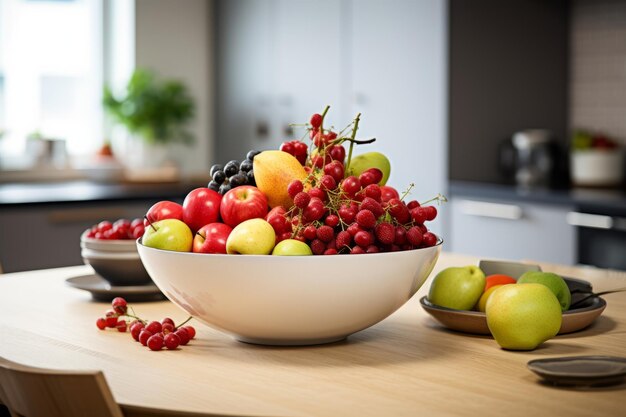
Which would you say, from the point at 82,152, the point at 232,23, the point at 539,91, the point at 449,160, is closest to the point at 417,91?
the point at 449,160

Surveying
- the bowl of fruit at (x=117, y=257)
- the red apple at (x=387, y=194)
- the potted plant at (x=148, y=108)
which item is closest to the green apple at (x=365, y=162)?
the red apple at (x=387, y=194)

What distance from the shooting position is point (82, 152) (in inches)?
198

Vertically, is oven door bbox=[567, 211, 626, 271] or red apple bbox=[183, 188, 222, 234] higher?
red apple bbox=[183, 188, 222, 234]

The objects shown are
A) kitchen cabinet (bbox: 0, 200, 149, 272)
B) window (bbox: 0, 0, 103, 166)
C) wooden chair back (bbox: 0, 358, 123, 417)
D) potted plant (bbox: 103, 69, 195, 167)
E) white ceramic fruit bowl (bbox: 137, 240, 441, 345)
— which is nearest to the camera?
wooden chair back (bbox: 0, 358, 123, 417)

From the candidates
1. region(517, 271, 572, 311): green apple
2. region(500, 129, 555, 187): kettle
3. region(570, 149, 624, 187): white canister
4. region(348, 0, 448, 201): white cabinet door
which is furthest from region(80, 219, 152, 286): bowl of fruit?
region(570, 149, 624, 187): white canister

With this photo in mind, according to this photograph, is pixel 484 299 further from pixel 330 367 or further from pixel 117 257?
pixel 117 257

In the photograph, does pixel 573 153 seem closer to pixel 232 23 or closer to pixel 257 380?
pixel 232 23

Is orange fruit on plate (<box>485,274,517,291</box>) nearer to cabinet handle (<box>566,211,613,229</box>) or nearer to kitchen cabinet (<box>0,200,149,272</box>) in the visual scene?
cabinet handle (<box>566,211,613,229</box>)

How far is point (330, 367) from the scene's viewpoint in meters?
1.24

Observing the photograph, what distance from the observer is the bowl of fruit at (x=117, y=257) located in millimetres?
1726

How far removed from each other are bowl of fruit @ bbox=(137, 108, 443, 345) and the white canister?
2.72 m

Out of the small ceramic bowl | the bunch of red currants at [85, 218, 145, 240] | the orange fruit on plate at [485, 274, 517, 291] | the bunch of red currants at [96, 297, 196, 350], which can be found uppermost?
the bunch of red currants at [85, 218, 145, 240]

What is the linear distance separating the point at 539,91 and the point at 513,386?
128 inches

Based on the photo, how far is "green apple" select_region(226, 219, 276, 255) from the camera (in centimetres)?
126
